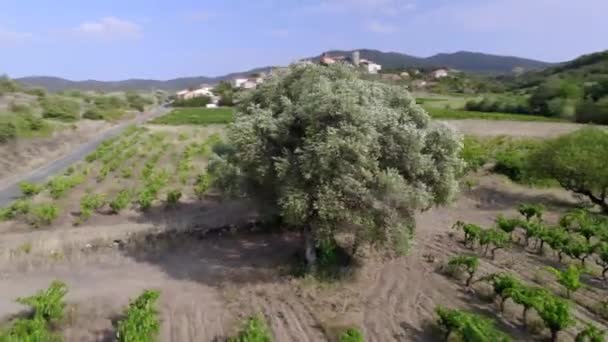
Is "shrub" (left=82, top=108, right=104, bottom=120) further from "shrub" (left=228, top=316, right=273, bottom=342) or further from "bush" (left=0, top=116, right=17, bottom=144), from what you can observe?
"shrub" (left=228, top=316, right=273, bottom=342)

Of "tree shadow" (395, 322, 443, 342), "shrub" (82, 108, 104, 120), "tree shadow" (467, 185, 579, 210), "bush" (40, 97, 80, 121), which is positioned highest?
"bush" (40, 97, 80, 121)

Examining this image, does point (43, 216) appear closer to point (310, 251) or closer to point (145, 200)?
point (145, 200)

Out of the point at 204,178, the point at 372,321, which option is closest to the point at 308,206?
the point at 372,321

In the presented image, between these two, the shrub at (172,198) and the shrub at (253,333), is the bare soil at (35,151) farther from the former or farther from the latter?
the shrub at (253,333)

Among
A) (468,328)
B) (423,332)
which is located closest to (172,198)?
(423,332)

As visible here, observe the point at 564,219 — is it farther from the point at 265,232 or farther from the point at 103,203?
the point at 103,203

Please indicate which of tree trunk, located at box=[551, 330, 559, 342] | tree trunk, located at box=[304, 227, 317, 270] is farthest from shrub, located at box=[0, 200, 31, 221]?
tree trunk, located at box=[551, 330, 559, 342]
